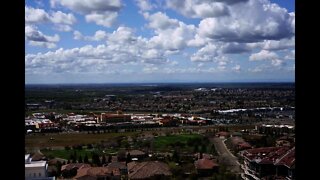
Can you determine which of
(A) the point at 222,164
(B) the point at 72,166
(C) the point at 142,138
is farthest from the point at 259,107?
(B) the point at 72,166

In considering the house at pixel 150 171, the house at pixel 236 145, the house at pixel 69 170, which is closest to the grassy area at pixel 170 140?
the house at pixel 236 145

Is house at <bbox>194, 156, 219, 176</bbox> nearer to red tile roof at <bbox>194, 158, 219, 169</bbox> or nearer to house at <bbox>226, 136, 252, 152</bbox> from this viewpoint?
red tile roof at <bbox>194, 158, 219, 169</bbox>

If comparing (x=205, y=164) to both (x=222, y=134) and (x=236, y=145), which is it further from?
(x=222, y=134)

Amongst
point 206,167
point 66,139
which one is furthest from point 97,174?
point 66,139
